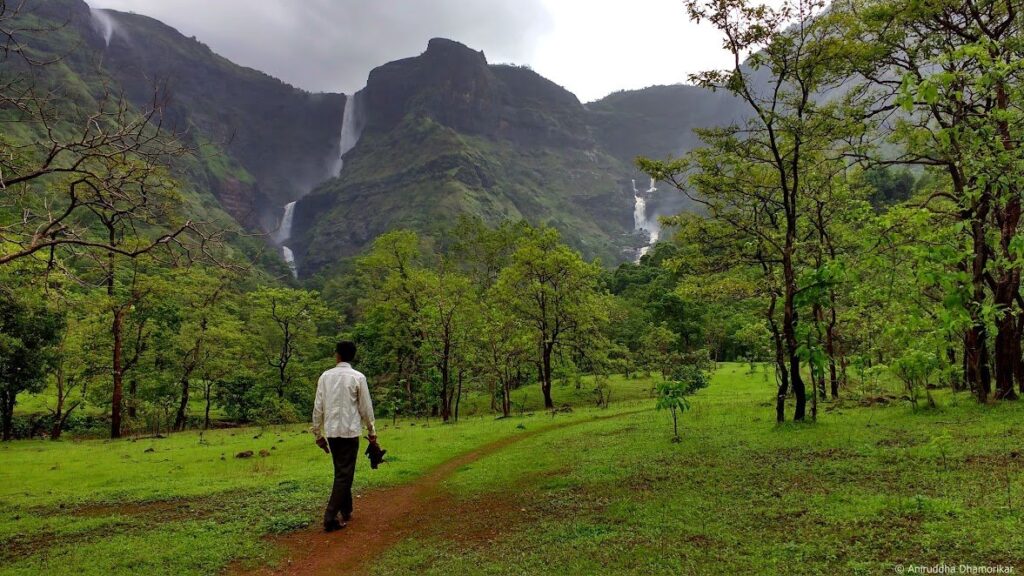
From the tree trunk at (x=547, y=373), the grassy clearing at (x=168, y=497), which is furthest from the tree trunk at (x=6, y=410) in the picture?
the tree trunk at (x=547, y=373)

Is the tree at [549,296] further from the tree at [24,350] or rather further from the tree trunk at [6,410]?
the tree trunk at [6,410]

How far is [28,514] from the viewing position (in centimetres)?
1037

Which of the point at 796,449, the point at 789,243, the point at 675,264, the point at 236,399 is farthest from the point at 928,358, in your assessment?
the point at 236,399

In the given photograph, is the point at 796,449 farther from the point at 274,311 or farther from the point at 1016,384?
the point at 274,311

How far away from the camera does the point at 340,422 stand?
860 centimetres

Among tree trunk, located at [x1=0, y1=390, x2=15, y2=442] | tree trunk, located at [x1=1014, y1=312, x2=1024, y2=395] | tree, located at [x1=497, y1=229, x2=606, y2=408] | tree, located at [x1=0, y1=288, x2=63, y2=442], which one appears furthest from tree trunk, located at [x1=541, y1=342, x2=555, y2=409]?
tree trunk, located at [x1=0, y1=390, x2=15, y2=442]

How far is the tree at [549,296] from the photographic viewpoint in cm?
3434

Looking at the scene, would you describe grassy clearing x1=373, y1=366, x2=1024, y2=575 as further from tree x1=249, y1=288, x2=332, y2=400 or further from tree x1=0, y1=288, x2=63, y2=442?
tree x1=249, y1=288, x2=332, y2=400

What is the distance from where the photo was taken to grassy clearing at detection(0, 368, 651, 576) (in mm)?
7578

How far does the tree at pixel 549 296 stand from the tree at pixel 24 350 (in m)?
24.3

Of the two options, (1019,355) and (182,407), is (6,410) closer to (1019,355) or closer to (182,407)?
(182,407)

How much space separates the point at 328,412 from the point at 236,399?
35822mm

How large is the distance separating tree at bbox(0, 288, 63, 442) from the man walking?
82.5 feet

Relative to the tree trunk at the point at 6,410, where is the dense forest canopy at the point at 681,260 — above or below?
above
